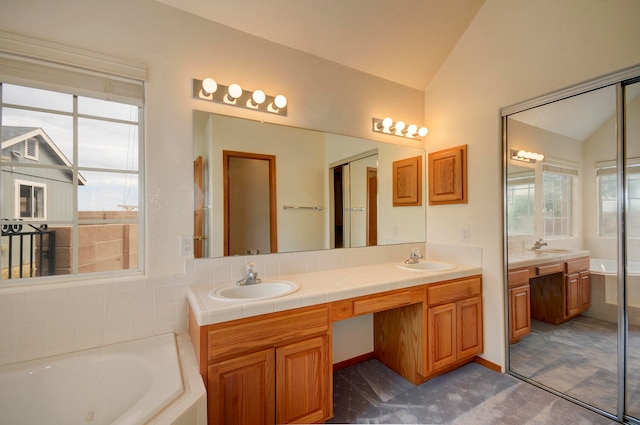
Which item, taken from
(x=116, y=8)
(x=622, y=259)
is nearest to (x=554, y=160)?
(x=622, y=259)

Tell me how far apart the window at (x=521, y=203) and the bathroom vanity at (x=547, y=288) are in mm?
222

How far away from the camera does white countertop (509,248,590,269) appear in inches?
76.1

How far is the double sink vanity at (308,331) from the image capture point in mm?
1326

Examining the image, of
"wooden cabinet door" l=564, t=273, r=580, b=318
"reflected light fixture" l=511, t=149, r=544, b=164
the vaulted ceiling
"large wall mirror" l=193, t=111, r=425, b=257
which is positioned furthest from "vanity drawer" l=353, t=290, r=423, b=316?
the vaulted ceiling

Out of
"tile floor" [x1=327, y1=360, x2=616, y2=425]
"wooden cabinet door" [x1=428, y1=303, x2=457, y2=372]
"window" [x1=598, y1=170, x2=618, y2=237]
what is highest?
"window" [x1=598, y1=170, x2=618, y2=237]

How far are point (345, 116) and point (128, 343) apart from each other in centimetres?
221

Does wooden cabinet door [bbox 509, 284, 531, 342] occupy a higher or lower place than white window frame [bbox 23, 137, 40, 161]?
lower

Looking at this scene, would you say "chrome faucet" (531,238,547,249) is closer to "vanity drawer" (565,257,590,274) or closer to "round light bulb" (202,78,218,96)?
"vanity drawer" (565,257,590,274)

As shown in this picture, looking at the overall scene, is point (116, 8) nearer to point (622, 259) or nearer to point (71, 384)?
point (71, 384)

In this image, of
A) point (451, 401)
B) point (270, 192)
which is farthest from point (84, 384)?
point (451, 401)

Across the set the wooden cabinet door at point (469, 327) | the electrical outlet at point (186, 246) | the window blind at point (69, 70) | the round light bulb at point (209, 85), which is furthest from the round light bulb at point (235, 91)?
the wooden cabinet door at point (469, 327)

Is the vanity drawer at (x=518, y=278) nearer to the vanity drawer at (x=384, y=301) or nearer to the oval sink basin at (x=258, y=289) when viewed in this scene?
the vanity drawer at (x=384, y=301)

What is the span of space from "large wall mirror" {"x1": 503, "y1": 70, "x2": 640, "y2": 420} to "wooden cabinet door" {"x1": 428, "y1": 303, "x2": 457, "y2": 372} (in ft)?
1.69

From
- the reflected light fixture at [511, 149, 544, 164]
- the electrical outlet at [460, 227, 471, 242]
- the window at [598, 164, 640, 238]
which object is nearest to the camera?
the window at [598, 164, 640, 238]
